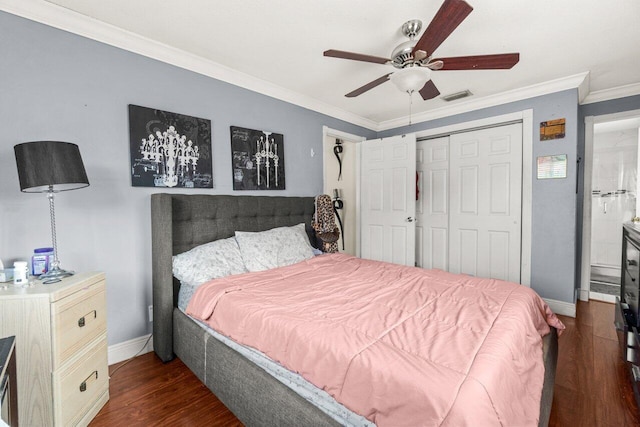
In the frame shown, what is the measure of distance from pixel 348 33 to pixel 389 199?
7.52ft

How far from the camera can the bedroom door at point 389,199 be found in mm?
3740

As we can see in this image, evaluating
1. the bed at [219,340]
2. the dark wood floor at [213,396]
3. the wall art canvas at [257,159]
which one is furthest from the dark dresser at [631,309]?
the wall art canvas at [257,159]

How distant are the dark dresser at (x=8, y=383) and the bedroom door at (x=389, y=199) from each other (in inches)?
139

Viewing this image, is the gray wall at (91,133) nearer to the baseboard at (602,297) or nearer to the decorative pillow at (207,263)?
the decorative pillow at (207,263)

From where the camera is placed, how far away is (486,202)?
3.49 metres

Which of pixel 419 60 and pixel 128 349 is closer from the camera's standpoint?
pixel 419 60

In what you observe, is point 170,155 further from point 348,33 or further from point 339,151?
point 339,151

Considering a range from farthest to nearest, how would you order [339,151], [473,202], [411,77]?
[339,151], [473,202], [411,77]

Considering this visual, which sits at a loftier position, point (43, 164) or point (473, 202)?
point (43, 164)

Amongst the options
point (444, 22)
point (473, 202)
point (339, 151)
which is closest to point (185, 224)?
point (444, 22)

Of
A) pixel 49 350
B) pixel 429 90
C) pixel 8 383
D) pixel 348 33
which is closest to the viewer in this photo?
pixel 8 383

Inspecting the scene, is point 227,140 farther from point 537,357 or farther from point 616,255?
point 616,255

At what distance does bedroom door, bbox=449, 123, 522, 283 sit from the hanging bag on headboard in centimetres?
168

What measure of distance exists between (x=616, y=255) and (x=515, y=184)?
279cm
